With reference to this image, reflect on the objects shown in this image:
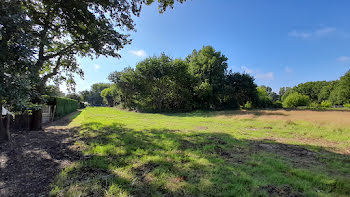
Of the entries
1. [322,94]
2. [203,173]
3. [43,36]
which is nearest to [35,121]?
[43,36]

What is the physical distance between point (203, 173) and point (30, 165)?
4006 mm

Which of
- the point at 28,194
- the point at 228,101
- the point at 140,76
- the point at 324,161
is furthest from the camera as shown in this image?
the point at 228,101

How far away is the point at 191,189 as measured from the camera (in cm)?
233

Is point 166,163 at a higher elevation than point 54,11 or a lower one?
lower

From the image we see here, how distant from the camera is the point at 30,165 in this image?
Result: 11.2 ft

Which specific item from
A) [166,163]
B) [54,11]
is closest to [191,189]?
[166,163]

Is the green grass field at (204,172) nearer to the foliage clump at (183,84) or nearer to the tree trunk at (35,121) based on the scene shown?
the tree trunk at (35,121)

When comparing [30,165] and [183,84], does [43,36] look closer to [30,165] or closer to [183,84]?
[30,165]

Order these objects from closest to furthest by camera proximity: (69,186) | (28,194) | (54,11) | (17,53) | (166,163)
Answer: (28,194)
(69,186)
(166,163)
(17,53)
(54,11)

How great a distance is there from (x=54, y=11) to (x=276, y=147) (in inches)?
424

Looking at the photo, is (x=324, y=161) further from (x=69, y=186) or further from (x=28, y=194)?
(x=28, y=194)

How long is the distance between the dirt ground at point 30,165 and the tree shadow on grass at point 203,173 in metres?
0.31

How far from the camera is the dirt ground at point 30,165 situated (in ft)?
7.95

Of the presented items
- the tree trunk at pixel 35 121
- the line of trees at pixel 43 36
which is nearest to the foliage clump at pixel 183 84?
the line of trees at pixel 43 36
